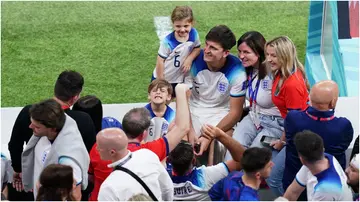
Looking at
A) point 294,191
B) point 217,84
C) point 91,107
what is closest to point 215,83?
point 217,84

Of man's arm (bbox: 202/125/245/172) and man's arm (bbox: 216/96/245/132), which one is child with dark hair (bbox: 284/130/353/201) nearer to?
man's arm (bbox: 202/125/245/172)

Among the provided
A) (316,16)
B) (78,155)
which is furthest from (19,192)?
(316,16)

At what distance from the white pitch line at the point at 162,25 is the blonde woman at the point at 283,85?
4486 mm

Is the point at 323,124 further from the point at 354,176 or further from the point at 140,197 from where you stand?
the point at 140,197

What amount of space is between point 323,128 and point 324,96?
0.18m

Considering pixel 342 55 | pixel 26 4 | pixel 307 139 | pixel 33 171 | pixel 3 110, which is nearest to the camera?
pixel 307 139

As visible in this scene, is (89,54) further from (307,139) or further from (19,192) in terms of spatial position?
(307,139)

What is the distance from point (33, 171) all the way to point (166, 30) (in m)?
5.30

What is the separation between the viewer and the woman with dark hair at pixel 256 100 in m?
5.47

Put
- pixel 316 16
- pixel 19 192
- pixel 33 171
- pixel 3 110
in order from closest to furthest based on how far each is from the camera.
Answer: pixel 33 171 → pixel 19 192 → pixel 3 110 → pixel 316 16

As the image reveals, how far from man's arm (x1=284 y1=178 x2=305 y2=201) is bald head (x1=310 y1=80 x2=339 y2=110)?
503 millimetres

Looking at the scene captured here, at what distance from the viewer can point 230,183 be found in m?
4.26

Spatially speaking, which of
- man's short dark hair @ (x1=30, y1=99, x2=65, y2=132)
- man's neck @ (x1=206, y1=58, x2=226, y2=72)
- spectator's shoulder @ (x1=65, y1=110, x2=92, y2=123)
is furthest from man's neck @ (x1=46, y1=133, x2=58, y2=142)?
man's neck @ (x1=206, y1=58, x2=226, y2=72)

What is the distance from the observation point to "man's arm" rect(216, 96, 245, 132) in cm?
564
